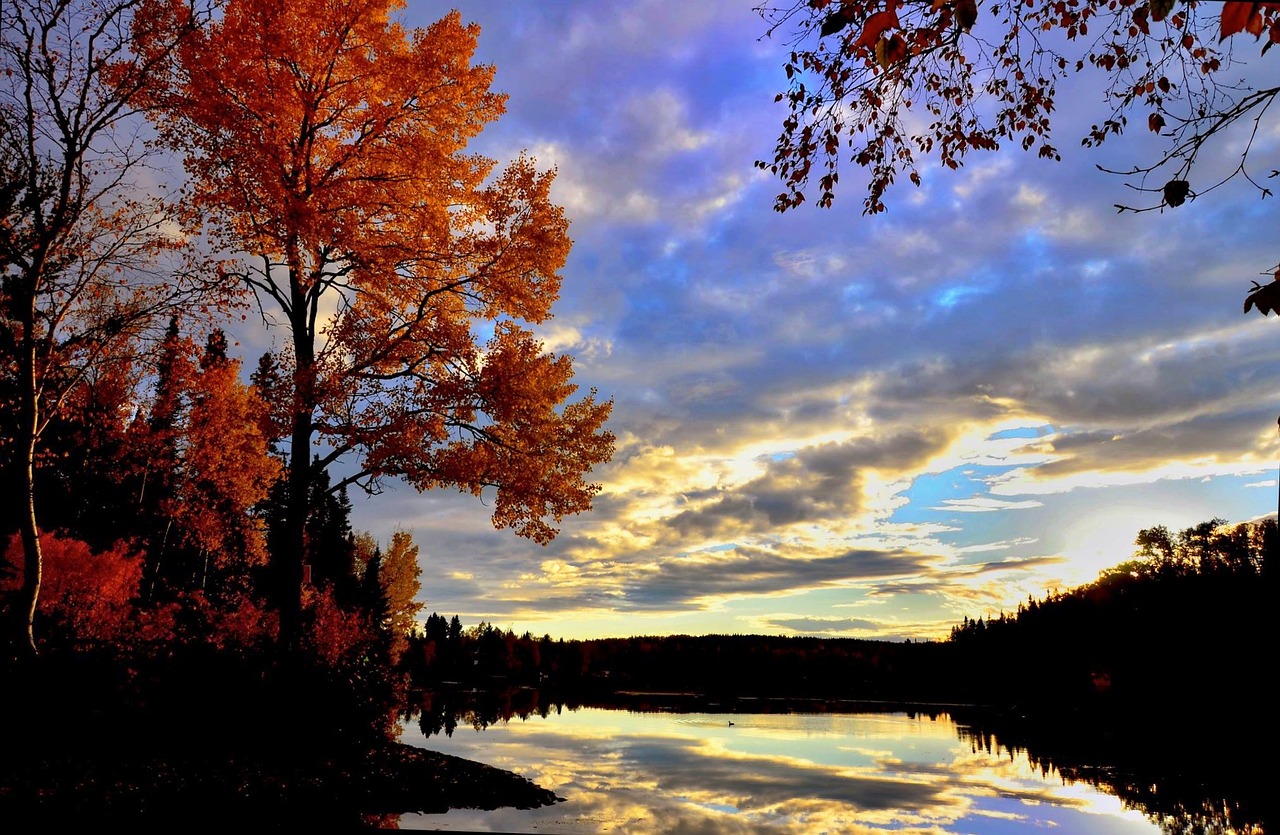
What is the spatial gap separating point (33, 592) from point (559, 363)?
413 inches

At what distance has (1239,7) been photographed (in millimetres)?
3174

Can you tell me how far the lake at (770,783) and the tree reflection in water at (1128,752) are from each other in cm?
66

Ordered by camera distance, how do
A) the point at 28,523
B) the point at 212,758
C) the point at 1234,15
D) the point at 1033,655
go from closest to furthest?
1. the point at 1234,15
2. the point at 212,758
3. the point at 28,523
4. the point at 1033,655

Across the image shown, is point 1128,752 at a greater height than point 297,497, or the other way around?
point 297,497

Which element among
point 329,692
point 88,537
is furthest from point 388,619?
point 329,692

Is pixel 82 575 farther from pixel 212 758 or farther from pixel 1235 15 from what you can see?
pixel 1235 15

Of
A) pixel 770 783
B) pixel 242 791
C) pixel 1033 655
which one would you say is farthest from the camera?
pixel 1033 655

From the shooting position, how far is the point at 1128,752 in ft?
106

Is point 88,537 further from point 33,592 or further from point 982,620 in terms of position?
point 982,620

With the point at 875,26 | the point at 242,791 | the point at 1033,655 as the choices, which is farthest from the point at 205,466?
the point at 1033,655

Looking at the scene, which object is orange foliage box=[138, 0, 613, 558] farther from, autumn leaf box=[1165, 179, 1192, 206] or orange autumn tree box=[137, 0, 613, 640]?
autumn leaf box=[1165, 179, 1192, 206]

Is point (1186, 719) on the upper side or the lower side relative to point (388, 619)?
lower

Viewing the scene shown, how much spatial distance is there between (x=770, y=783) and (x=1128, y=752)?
2259cm

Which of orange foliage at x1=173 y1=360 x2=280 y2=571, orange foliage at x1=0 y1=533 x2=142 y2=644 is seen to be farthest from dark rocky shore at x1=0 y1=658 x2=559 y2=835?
orange foliage at x1=0 y1=533 x2=142 y2=644
